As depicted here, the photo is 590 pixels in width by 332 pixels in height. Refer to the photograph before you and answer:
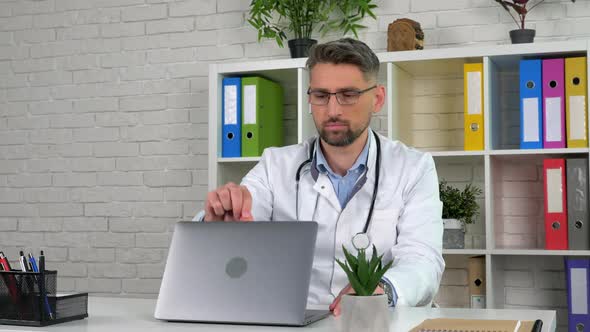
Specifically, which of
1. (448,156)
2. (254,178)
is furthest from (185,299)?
(448,156)

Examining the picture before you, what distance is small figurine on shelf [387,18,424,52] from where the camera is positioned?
3.30 metres

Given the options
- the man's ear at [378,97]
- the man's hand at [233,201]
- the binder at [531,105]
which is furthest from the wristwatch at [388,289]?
the binder at [531,105]

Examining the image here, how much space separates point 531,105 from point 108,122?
2.05m

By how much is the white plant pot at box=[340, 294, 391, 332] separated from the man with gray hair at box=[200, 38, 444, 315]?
0.73 m

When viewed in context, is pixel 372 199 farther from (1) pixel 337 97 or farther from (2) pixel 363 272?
(2) pixel 363 272

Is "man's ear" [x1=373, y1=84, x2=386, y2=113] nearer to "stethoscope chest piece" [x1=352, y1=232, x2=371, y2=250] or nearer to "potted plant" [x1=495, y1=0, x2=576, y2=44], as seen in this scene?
"stethoscope chest piece" [x1=352, y1=232, x2=371, y2=250]

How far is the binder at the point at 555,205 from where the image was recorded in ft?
9.89

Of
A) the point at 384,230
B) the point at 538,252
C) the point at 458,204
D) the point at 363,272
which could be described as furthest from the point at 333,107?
the point at 538,252

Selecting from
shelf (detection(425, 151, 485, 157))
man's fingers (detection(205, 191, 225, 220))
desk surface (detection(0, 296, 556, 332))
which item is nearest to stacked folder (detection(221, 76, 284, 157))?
shelf (detection(425, 151, 485, 157))

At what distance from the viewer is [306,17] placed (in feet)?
11.5

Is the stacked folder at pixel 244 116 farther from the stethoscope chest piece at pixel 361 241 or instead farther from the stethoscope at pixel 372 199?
the stethoscope chest piece at pixel 361 241

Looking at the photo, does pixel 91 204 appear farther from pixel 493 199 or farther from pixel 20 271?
pixel 20 271

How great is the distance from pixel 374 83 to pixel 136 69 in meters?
1.90

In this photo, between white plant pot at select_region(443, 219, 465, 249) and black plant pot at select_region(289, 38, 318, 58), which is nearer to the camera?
white plant pot at select_region(443, 219, 465, 249)
